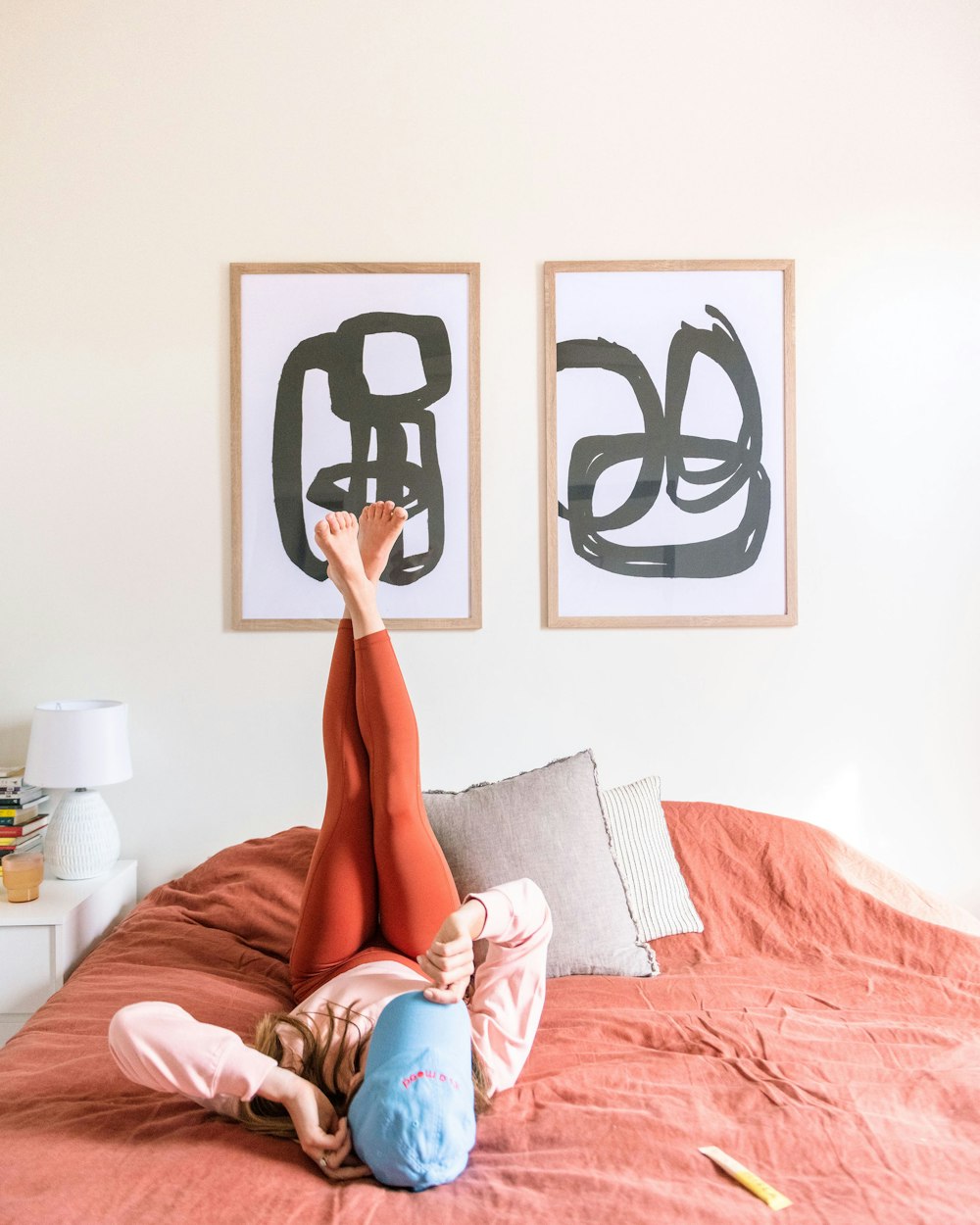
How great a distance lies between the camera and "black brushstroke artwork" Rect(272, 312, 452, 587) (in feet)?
8.11

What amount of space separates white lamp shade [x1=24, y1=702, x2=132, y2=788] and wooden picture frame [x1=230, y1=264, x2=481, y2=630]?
44cm

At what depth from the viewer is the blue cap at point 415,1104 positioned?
3.60 feet

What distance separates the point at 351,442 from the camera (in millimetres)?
A: 2475

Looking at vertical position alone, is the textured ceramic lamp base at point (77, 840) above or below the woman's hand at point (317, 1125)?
above

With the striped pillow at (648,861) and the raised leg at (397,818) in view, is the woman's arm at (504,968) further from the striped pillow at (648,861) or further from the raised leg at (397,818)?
the striped pillow at (648,861)

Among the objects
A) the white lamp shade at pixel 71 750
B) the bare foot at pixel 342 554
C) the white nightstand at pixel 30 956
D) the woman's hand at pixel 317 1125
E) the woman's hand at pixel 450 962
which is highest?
the bare foot at pixel 342 554

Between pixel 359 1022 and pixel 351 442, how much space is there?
4.99ft

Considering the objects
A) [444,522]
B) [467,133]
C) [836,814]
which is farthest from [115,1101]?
[467,133]

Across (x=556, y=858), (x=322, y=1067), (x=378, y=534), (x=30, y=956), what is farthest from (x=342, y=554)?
(x=30, y=956)

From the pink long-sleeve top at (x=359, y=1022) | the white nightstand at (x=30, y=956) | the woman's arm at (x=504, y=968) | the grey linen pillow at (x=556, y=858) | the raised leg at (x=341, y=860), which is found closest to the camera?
the pink long-sleeve top at (x=359, y=1022)

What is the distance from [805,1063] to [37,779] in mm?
1742

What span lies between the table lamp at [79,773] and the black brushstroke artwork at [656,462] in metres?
1.27

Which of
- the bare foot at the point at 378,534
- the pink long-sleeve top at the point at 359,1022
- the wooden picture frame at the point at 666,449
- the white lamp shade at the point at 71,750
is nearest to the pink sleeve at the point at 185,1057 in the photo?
the pink long-sleeve top at the point at 359,1022

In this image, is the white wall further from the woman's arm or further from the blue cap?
the blue cap
